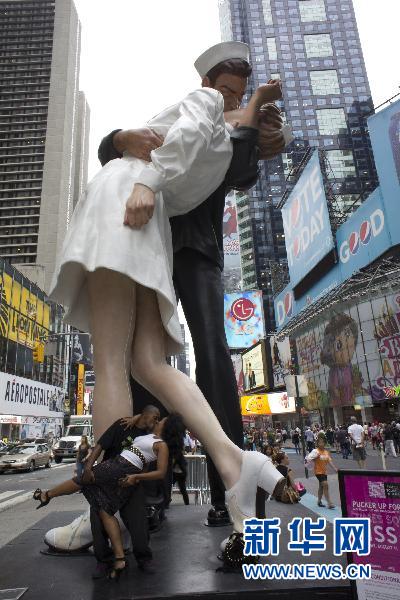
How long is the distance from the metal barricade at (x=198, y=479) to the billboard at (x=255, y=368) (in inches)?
1591

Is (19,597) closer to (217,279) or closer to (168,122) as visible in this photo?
(217,279)

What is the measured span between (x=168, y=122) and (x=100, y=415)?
1.81 metres

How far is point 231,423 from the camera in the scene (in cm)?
272

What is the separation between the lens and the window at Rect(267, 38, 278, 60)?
99625 millimetres

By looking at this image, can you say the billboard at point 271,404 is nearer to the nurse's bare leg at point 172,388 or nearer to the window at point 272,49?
the nurse's bare leg at point 172,388

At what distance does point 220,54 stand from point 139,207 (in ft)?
5.47

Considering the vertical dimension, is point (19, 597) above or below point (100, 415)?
below

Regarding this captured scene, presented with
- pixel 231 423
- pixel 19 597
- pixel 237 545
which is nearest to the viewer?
pixel 19 597

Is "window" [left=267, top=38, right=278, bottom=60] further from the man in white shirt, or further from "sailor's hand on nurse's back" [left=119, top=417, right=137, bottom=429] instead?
"sailor's hand on nurse's back" [left=119, top=417, right=137, bottom=429]

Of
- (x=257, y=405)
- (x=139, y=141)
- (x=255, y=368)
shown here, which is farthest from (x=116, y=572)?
(x=255, y=368)

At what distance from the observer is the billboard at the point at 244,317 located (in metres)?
45.4

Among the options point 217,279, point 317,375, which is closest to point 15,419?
point 317,375

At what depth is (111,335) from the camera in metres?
2.39

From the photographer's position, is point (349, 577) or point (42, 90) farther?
point (42, 90)
